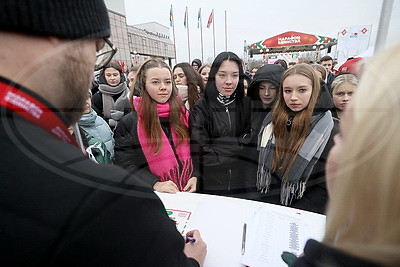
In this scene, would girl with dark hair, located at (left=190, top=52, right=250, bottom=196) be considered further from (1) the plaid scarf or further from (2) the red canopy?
(2) the red canopy

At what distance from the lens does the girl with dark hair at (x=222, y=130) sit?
1.74 m

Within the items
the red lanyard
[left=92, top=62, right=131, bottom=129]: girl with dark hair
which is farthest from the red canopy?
the red lanyard

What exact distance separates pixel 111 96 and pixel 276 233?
102 inches

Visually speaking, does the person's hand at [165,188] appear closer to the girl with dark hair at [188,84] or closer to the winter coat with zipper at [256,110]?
the winter coat with zipper at [256,110]

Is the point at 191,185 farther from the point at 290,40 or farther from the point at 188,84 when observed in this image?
the point at 290,40

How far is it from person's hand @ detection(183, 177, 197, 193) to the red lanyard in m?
1.20

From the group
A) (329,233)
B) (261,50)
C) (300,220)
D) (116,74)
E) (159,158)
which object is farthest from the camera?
(261,50)

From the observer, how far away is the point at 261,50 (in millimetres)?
20078

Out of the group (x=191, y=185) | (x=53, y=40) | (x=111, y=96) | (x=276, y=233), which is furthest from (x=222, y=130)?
(x=111, y=96)

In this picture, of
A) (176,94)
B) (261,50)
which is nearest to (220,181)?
(176,94)

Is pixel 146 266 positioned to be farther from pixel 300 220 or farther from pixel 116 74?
pixel 116 74

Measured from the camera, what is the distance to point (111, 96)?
2.80 metres

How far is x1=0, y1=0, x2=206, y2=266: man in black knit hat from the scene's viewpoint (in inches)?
13.2

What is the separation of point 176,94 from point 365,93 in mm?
1486
